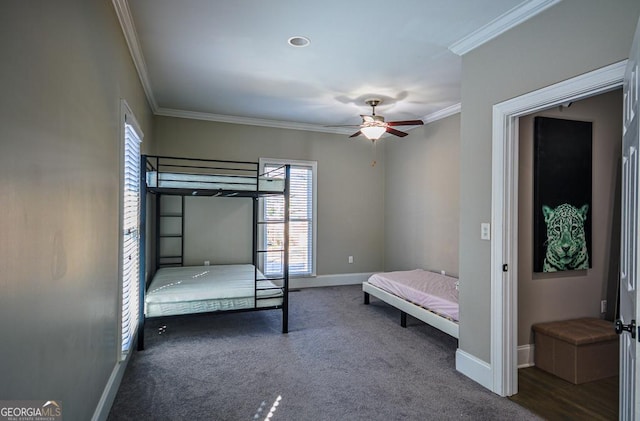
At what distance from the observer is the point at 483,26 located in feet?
8.82

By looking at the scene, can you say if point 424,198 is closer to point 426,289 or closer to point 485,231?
point 426,289

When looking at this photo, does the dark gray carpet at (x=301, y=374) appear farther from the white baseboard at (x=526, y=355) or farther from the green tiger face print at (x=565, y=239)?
the green tiger face print at (x=565, y=239)

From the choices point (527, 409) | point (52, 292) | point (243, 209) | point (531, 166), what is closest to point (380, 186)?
point (243, 209)

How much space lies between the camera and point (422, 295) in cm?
393

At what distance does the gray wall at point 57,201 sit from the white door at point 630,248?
7.00 feet

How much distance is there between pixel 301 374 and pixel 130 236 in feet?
6.24

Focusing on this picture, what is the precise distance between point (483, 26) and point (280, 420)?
3118 mm

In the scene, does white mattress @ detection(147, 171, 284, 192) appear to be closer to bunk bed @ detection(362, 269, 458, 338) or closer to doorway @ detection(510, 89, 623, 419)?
bunk bed @ detection(362, 269, 458, 338)

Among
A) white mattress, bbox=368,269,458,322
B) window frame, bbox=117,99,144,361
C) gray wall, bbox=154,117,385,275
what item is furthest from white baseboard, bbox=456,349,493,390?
gray wall, bbox=154,117,385,275

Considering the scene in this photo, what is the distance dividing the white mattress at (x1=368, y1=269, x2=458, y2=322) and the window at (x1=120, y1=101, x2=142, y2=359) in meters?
2.86

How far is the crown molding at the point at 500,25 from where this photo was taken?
2.31m

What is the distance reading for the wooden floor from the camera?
7.81ft

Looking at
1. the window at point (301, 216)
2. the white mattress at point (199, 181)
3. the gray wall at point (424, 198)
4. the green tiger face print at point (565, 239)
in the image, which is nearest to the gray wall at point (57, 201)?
the white mattress at point (199, 181)

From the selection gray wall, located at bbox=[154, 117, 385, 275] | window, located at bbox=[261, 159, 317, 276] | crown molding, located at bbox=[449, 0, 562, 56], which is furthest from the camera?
window, located at bbox=[261, 159, 317, 276]
